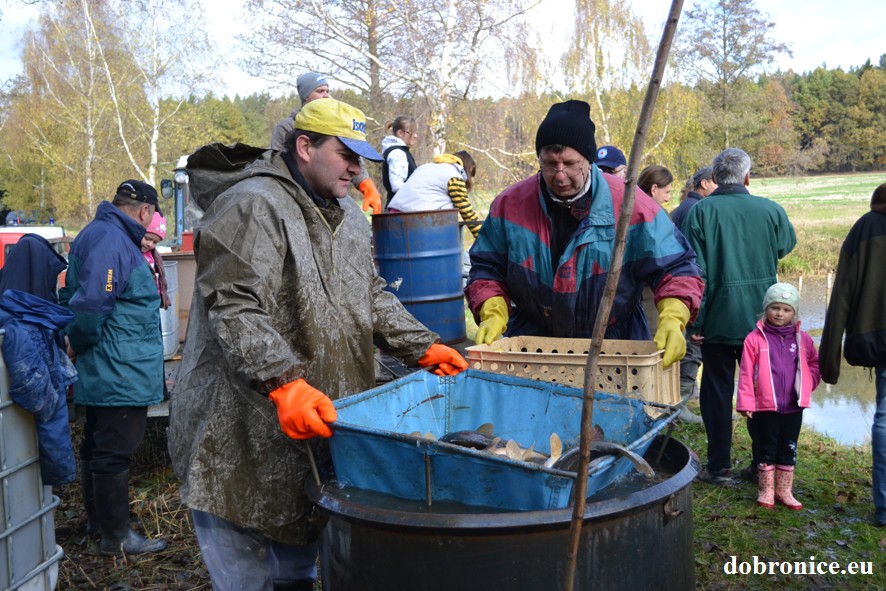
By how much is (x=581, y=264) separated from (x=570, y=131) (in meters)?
0.51

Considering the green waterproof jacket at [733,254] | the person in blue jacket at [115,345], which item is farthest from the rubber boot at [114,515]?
the green waterproof jacket at [733,254]

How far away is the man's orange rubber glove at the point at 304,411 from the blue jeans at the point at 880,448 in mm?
3683

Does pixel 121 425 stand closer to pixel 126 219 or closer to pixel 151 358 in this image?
pixel 151 358

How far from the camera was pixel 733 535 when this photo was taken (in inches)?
183

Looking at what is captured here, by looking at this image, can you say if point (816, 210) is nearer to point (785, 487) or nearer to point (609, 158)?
point (609, 158)

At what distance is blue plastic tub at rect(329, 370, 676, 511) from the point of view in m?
2.12

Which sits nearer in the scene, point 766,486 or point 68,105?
point 766,486

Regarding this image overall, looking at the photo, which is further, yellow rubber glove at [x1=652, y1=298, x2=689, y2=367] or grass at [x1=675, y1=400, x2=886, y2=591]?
grass at [x1=675, y1=400, x2=886, y2=591]

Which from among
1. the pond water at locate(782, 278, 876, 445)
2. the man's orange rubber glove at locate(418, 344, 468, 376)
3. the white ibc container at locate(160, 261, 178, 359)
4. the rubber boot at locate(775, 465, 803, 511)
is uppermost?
the man's orange rubber glove at locate(418, 344, 468, 376)

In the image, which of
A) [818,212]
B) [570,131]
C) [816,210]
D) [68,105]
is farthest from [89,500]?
[68,105]

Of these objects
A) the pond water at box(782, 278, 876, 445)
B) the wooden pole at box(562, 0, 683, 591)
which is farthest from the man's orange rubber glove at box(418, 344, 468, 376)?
the pond water at box(782, 278, 876, 445)

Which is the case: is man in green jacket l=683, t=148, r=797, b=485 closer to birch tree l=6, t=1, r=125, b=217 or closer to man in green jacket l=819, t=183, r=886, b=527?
man in green jacket l=819, t=183, r=886, b=527

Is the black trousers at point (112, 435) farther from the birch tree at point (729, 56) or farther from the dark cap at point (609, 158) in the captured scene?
the birch tree at point (729, 56)

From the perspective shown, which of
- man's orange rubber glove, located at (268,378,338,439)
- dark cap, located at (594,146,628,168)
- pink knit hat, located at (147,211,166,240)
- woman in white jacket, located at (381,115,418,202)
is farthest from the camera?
woman in white jacket, located at (381,115,418,202)
